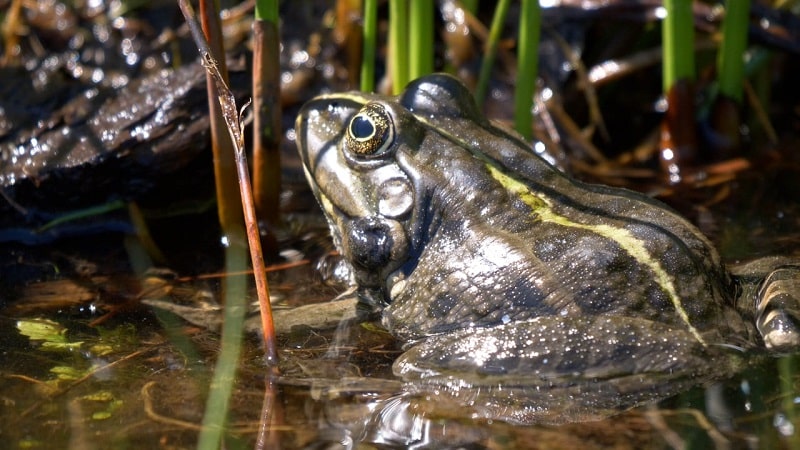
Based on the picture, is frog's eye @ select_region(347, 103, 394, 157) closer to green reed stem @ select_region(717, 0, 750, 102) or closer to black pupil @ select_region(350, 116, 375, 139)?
black pupil @ select_region(350, 116, 375, 139)

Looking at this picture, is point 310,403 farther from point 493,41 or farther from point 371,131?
point 493,41

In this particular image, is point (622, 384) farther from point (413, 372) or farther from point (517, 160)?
point (517, 160)

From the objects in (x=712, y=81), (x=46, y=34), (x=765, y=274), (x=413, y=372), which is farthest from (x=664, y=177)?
(x=46, y=34)

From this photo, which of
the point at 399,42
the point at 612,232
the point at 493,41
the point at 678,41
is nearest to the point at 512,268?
the point at 612,232

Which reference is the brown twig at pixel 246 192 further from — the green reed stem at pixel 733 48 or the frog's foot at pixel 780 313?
the green reed stem at pixel 733 48

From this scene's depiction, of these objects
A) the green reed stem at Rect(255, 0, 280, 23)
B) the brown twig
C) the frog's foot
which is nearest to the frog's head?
the green reed stem at Rect(255, 0, 280, 23)

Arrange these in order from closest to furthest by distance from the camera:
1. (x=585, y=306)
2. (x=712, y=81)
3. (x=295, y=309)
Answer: (x=585, y=306)
(x=295, y=309)
(x=712, y=81)

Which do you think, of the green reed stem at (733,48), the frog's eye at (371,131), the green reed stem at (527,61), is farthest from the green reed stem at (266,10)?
the green reed stem at (733,48)
